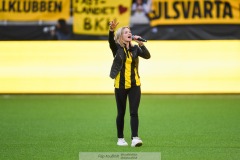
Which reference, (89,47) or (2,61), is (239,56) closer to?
(89,47)

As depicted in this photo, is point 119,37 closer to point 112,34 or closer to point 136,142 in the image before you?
point 112,34

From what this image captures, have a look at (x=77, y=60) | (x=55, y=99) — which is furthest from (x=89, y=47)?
(x=55, y=99)

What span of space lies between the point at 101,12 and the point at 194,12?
208cm

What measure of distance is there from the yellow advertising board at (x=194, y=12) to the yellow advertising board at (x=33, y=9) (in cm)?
205

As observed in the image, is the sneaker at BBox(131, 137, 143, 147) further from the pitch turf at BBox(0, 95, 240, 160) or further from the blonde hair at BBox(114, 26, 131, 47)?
the blonde hair at BBox(114, 26, 131, 47)

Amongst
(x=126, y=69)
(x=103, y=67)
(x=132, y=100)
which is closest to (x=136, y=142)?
(x=132, y=100)

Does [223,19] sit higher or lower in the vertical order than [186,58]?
higher

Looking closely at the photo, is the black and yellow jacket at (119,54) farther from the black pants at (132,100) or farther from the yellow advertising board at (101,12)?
the yellow advertising board at (101,12)

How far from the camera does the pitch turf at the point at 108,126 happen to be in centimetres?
827

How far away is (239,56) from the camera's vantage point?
50.0 ft

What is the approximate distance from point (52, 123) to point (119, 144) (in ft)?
9.04

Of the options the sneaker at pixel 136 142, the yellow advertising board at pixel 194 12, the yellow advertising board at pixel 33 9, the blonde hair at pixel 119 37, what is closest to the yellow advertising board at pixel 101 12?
the yellow advertising board at pixel 33 9

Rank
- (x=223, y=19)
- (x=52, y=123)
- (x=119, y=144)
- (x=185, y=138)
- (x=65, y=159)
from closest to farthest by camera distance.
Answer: (x=65, y=159), (x=119, y=144), (x=185, y=138), (x=52, y=123), (x=223, y=19)

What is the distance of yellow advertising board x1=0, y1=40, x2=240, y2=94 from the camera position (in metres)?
15.2
